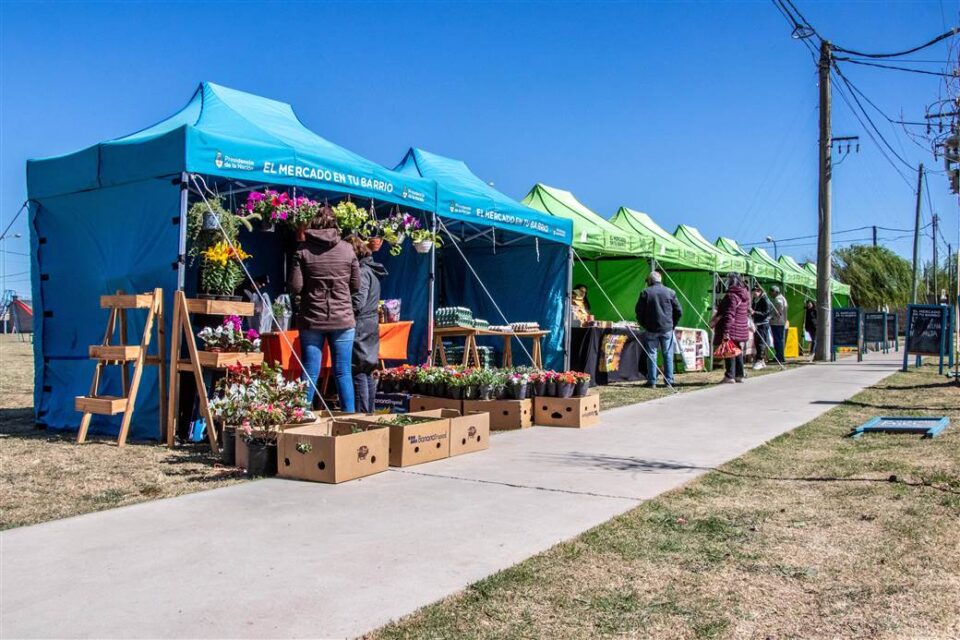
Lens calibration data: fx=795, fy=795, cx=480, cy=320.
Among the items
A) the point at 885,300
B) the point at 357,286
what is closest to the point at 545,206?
the point at 357,286

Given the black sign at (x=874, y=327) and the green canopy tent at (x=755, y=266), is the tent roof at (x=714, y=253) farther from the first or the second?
the black sign at (x=874, y=327)

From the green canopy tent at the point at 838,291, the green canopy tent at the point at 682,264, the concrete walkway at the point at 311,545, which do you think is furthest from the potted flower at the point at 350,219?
the green canopy tent at the point at 838,291

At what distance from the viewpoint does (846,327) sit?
20.7 meters

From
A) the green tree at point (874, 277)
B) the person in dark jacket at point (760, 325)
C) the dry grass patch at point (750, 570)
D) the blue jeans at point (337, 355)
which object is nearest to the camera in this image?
the dry grass patch at point (750, 570)

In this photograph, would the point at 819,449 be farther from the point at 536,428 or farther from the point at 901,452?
the point at 536,428

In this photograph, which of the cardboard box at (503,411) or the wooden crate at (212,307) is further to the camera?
the cardboard box at (503,411)

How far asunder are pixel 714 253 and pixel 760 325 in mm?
1904

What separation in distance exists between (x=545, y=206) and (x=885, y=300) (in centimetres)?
4261

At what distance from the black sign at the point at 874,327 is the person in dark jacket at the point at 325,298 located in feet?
60.7

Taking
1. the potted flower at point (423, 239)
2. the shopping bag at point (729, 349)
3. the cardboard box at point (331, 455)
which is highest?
the potted flower at point (423, 239)

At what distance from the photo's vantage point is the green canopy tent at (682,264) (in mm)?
15258

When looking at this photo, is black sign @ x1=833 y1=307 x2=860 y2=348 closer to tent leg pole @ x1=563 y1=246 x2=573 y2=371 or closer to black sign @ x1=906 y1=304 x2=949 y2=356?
black sign @ x1=906 y1=304 x2=949 y2=356

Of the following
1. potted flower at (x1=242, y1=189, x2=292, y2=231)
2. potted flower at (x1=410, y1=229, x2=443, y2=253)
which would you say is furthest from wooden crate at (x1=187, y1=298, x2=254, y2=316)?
potted flower at (x1=410, y1=229, x2=443, y2=253)

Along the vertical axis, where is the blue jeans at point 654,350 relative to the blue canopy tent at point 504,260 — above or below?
below
